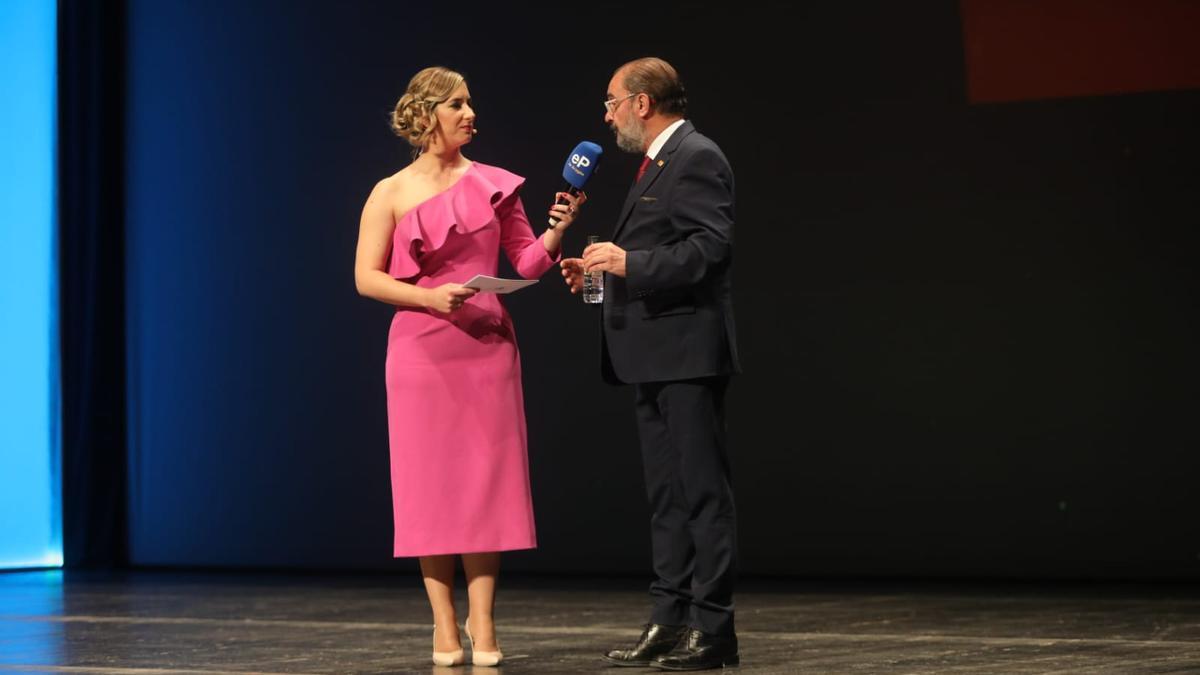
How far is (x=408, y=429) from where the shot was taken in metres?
3.91

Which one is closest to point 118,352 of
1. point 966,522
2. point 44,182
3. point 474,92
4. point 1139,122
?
point 44,182

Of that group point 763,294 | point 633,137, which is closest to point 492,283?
point 633,137

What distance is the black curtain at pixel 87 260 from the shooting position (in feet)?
23.9

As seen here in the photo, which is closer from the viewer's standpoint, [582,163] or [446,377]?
[582,163]

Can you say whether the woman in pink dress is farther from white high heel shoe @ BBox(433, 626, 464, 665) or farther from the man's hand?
the man's hand

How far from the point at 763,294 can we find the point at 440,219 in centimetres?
258

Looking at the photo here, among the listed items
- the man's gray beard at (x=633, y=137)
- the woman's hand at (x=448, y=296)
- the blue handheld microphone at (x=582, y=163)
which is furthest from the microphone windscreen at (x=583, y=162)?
the woman's hand at (x=448, y=296)

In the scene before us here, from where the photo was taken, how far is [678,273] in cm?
361

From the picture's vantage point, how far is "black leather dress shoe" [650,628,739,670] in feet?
12.0

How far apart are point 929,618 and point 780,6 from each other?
8.31 feet

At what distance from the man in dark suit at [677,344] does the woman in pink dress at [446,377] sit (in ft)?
0.86

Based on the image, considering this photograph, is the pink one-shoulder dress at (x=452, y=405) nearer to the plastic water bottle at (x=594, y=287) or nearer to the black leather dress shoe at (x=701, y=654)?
the plastic water bottle at (x=594, y=287)

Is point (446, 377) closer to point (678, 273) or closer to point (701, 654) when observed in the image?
point (678, 273)

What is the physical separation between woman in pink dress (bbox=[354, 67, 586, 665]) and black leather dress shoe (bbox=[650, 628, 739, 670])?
45 centimetres
